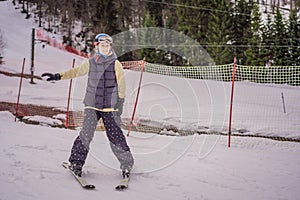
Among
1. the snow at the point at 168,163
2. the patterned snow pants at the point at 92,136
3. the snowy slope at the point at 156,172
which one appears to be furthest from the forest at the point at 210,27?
the patterned snow pants at the point at 92,136

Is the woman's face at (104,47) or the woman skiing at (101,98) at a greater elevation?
the woman's face at (104,47)

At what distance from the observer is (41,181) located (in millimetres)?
3514

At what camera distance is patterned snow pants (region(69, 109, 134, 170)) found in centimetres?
379

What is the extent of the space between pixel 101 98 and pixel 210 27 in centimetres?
2602

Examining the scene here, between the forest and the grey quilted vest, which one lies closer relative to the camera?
the grey quilted vest

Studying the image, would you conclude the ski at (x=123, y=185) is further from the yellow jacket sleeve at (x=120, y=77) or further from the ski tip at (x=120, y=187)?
the yellow jacket sleeve at (x=120, y=77)

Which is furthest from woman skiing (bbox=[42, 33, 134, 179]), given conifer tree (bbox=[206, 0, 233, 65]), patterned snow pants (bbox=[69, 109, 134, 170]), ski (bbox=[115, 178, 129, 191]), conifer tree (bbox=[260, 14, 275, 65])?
conifer tree (bbox=[206, 0, 233, 65])

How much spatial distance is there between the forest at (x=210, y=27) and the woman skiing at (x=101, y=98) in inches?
865

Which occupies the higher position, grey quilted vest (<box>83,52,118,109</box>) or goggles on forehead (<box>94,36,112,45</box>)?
goggles on forehead (<box>94,36,112,45</box>)

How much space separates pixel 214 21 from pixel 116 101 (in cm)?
2630

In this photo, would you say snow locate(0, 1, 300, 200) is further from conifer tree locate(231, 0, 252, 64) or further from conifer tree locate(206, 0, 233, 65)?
conifer tree locate(231, 0, 252, 64)

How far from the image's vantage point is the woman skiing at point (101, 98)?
3791mm

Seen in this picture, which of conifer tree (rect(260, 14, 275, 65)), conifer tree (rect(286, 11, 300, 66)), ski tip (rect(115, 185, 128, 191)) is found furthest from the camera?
conifer tree (rect(260, 14, 275, 65))

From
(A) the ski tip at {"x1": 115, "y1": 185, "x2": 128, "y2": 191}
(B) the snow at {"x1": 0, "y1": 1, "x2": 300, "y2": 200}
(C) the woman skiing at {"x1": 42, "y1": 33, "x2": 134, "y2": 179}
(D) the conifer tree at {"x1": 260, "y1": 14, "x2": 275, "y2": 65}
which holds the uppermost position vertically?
(D) the conifer tree at {"x1": 260, "y1": 14, "x2": 275, "y2": 65}
